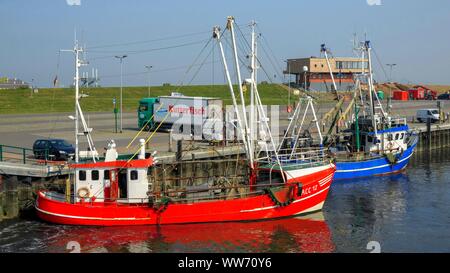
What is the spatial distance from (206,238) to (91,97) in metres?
75.4

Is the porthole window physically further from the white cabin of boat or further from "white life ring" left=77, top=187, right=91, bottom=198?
"white life ring" left=77, top=187, right=91, bottom=198

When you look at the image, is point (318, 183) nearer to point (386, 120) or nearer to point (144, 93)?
point (386, 120)

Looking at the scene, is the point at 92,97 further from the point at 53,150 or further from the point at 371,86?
the point at 53,150

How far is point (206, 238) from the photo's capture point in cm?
2672

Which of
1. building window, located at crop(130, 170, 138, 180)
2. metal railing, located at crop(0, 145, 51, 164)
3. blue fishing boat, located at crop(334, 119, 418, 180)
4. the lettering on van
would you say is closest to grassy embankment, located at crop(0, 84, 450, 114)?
the lettering on van

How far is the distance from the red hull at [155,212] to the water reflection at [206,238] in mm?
369

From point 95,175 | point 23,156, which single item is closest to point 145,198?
point 95,175

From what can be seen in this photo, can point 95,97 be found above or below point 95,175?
above

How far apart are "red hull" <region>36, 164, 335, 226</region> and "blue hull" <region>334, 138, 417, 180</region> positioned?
47.7 ft

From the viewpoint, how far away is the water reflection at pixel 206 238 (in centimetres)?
2523

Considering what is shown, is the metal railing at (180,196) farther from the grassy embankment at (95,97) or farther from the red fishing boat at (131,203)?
the grassy embankment at (95,97)

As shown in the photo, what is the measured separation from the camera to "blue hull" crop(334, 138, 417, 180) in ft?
144
